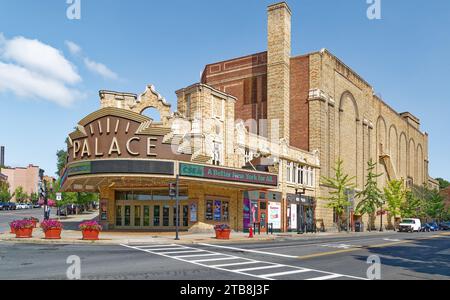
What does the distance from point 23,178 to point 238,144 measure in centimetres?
10747

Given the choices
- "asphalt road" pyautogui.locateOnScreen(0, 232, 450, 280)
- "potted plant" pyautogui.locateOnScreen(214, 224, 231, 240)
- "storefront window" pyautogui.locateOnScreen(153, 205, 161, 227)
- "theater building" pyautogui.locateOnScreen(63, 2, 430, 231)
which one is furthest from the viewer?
"storefront window" pyautogui.locateOnScreen(153, 205, 161, 227)

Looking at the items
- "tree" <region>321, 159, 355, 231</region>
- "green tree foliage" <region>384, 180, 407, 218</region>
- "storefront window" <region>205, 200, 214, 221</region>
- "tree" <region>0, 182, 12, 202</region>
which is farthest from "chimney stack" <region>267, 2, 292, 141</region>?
"tree" <region>0, 182, 12, 202</region>

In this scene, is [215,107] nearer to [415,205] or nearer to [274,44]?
[274,44]

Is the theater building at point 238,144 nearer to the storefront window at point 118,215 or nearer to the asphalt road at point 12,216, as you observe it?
the storefront window at point 118,215

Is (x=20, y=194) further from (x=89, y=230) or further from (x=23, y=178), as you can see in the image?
(x=89, y=230)

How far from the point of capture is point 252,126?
61.7m

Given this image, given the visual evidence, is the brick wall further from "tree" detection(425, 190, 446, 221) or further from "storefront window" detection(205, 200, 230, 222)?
"tree" detection(425, 190, 446, 221)

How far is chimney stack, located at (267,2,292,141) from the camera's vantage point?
2286 inches

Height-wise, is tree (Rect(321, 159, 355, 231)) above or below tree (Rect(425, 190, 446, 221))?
above

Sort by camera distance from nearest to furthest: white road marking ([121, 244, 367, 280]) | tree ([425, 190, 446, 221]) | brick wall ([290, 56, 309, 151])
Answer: white road marking ([121, 244, 367, 280])
brick wall ([290, 56, 309, 151])
tree ([425, 190, 446, 221])

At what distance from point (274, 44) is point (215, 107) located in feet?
62.9

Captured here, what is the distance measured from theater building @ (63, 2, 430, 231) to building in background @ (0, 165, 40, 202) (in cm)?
8415

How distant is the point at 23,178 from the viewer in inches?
5192
